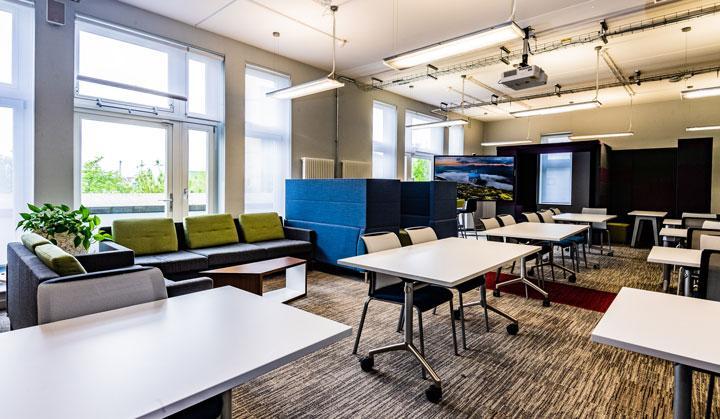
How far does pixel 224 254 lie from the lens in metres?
4.62

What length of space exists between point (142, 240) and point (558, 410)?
448 centimetres

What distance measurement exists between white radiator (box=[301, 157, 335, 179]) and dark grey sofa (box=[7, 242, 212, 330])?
3.77 meters

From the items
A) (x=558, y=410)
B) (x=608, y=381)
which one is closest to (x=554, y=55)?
(x=608, y=381)

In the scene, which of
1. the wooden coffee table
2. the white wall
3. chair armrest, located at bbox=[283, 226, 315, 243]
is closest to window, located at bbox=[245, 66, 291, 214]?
chair armrest, located at bbox=[283, 226, 315, 243]

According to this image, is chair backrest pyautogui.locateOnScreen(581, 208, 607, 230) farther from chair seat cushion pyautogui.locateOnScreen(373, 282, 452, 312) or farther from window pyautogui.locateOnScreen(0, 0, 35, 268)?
window pyautogui.locateOnScreen(0, 0, 35, 268)

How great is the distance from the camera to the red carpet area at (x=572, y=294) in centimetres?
413

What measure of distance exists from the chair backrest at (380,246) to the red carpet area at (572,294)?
87.6 inches

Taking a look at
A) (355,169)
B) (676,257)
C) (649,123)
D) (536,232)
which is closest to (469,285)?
(676,257)

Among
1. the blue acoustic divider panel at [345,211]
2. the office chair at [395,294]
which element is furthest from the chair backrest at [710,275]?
the blue acoustic divider panel at [345,211]

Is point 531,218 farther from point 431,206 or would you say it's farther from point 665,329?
point 665,329

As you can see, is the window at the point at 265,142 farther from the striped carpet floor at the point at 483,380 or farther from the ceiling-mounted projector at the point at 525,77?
the ceiling-mounted projector at the point at 525,77

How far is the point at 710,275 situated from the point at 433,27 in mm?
4396

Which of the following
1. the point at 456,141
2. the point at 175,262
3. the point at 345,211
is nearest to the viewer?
the point at 175,262

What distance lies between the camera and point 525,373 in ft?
8.46
